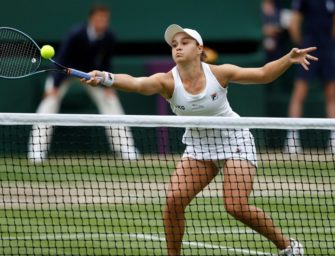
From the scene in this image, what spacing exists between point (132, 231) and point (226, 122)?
220 cm

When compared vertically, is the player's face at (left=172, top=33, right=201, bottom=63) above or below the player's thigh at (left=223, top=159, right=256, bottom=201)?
above

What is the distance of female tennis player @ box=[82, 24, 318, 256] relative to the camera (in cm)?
824

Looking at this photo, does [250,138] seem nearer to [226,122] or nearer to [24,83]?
[226,122]

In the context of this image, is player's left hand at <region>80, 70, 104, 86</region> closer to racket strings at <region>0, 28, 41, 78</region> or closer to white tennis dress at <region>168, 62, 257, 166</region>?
white tennis dress at <region>168, 62, 257, 166</region>

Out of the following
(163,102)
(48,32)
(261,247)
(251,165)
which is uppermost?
(48,32)

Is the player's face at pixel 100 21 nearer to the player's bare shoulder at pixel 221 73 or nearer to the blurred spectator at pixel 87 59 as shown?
the blurred spectator at pixel 87 59

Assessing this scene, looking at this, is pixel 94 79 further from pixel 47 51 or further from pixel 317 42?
pixel 317 42

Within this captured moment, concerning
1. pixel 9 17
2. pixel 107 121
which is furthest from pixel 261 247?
pixel 9 17

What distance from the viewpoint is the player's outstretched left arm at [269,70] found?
8.11m

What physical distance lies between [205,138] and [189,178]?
0.33m

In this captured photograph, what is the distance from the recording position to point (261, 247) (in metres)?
9.29

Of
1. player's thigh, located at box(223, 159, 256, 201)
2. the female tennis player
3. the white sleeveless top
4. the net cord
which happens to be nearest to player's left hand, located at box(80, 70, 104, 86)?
the female tennis player

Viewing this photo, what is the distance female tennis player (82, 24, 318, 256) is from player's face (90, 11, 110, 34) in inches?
218

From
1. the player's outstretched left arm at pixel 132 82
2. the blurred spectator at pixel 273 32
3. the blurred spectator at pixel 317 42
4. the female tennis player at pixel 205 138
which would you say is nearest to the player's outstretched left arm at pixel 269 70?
the female tennis player at pixel 205 138
